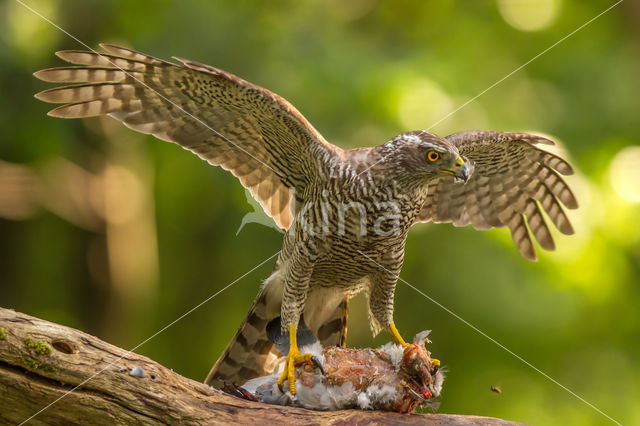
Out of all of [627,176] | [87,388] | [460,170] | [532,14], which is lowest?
[87,388]

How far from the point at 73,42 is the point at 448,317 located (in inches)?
198

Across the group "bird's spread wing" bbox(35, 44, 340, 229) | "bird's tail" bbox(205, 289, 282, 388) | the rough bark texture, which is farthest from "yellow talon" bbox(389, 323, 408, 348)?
"bird's spread wing" bbox(35, 44, 340, 229)

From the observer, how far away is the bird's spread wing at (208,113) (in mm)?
3793

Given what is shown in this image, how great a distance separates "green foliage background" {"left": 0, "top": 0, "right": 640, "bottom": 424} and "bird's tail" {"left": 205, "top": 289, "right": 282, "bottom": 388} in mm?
1733

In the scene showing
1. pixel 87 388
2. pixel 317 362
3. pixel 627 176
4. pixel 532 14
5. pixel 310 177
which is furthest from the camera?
pixel 532 14

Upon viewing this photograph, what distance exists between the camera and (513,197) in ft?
16.5

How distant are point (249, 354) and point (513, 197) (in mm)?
2450

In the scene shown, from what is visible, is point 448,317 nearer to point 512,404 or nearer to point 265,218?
point 512,404

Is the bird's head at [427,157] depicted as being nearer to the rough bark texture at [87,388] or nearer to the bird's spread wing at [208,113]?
the bird's spread wing at [208,113]

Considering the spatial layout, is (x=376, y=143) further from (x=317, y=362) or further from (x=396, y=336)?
(x=317, y=362)

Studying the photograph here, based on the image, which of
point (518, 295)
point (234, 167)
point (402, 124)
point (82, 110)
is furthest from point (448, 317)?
point (82, 110)

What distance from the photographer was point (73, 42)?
683 centimetres

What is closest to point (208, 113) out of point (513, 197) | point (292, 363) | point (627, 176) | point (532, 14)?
point (292, 363)

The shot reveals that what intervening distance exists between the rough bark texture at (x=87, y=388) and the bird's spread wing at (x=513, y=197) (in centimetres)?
218
